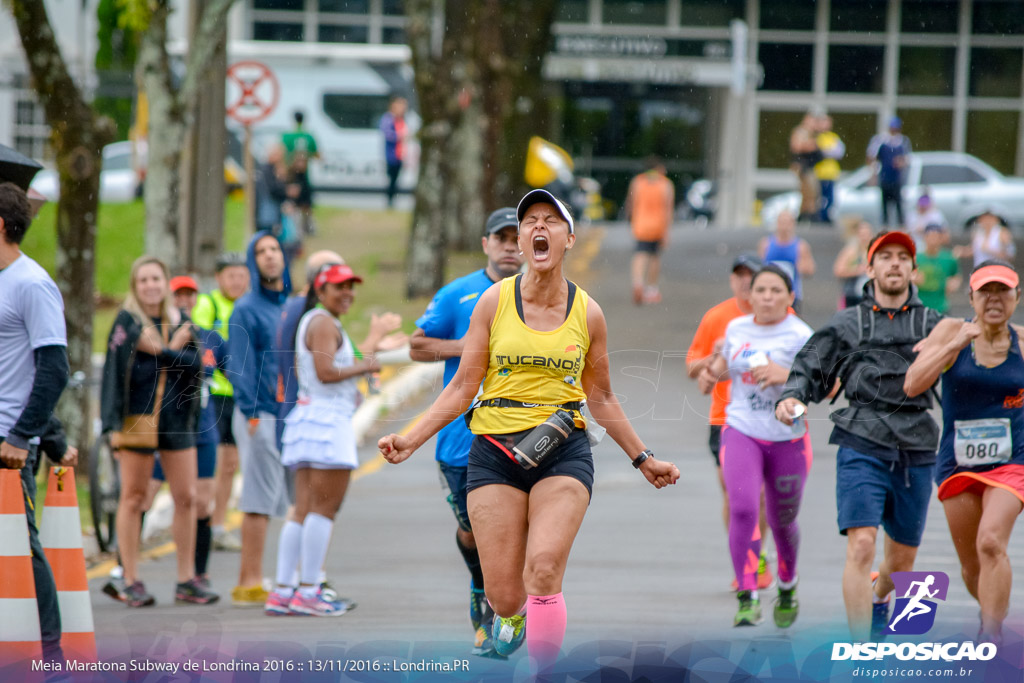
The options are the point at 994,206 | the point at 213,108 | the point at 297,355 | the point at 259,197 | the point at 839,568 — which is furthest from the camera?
the point at 994,206

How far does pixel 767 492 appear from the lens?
23.4ft

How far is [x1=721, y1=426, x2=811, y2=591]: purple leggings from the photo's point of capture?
702cm

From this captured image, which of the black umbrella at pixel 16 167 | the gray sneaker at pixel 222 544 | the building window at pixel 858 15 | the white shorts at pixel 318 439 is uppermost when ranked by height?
the building window at pixel 858 15

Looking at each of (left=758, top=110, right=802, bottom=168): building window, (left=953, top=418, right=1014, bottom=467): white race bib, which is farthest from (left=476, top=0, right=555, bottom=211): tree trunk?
(left=953, top=418, right=1014, bottom=467): white race bib

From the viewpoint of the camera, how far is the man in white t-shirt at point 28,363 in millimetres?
5469

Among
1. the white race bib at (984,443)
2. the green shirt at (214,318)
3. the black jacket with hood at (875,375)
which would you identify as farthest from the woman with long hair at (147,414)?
the white race bib at (984,443)

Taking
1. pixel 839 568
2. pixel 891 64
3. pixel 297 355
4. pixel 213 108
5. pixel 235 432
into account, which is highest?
pixel 891 64

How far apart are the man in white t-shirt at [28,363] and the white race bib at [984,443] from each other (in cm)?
390

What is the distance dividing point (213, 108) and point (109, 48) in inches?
666

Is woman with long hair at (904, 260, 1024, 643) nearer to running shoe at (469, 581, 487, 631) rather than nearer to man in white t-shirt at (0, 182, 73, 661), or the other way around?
running shoe at (469, 581, 487, 631)

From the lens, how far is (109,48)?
30.0 metres

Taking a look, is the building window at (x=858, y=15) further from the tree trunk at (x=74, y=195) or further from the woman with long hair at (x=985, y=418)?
the tree trunk at (x=74, y=195)

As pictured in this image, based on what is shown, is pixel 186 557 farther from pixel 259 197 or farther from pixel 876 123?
pixel 876 123

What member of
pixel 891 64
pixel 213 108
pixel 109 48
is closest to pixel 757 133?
pixel 891 64
